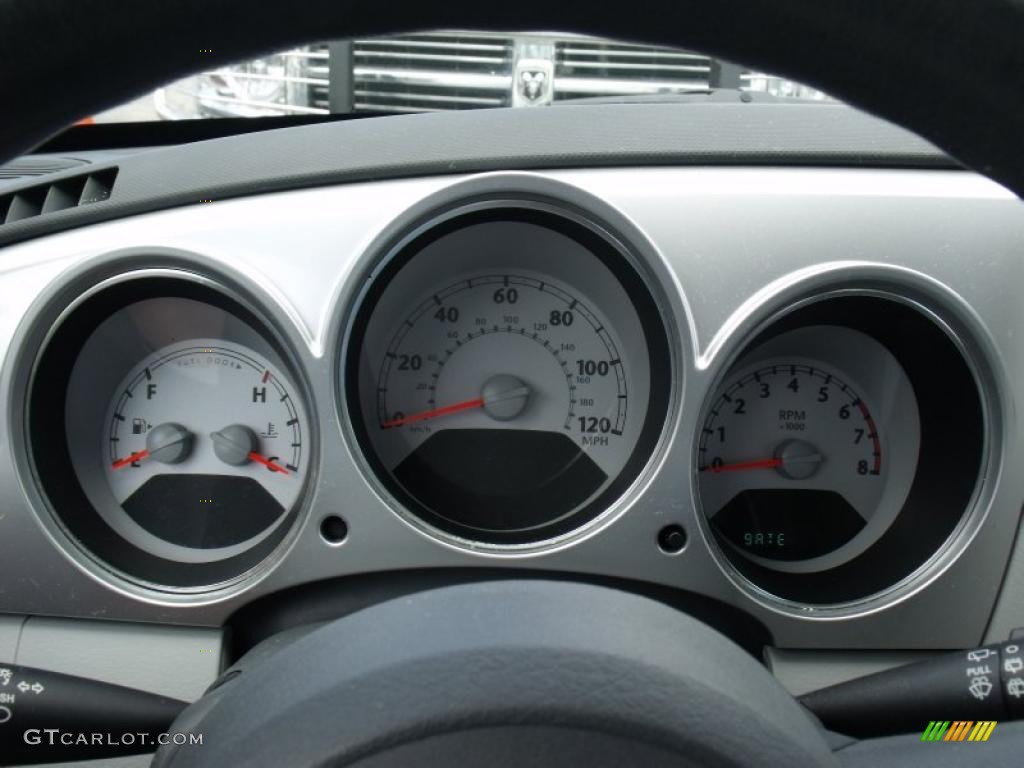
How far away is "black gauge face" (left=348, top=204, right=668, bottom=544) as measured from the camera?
6.75 feet

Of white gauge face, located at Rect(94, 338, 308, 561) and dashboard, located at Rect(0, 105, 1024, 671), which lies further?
white gauge face, located at Rect(94, 338, 308, 561)

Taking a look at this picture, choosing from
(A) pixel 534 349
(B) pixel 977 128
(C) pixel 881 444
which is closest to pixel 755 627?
(C) pixel 881 444

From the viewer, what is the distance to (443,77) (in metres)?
3.23

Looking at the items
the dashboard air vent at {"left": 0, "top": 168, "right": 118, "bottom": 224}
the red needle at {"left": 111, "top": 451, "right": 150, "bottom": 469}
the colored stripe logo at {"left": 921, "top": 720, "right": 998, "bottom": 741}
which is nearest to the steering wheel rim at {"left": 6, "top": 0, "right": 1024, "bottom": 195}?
the colored stripe logo at {"left": 921, "top": 720, "right": 998, "bottom": 741}

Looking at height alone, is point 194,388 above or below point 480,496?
above

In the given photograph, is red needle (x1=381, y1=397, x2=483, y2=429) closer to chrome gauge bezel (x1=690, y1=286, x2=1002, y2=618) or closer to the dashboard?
the dashboard

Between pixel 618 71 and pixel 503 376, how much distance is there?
1.44 meters

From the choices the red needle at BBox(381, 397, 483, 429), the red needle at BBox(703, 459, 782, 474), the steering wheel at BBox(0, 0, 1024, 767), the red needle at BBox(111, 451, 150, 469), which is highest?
the steering wheel at BBox(0, 0, 1024, 767)

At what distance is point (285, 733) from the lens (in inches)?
Answer: 33.9

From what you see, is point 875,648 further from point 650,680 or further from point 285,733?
point 285,733

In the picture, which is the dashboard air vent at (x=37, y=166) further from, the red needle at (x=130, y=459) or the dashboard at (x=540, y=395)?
the red needle at (x=130, y=459)

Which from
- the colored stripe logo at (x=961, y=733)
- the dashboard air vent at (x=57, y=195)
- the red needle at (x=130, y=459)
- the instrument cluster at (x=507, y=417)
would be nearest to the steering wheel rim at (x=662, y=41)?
the colored stripe logo at (x=961, y=733)

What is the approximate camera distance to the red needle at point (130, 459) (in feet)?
6.93

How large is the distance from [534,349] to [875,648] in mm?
791
